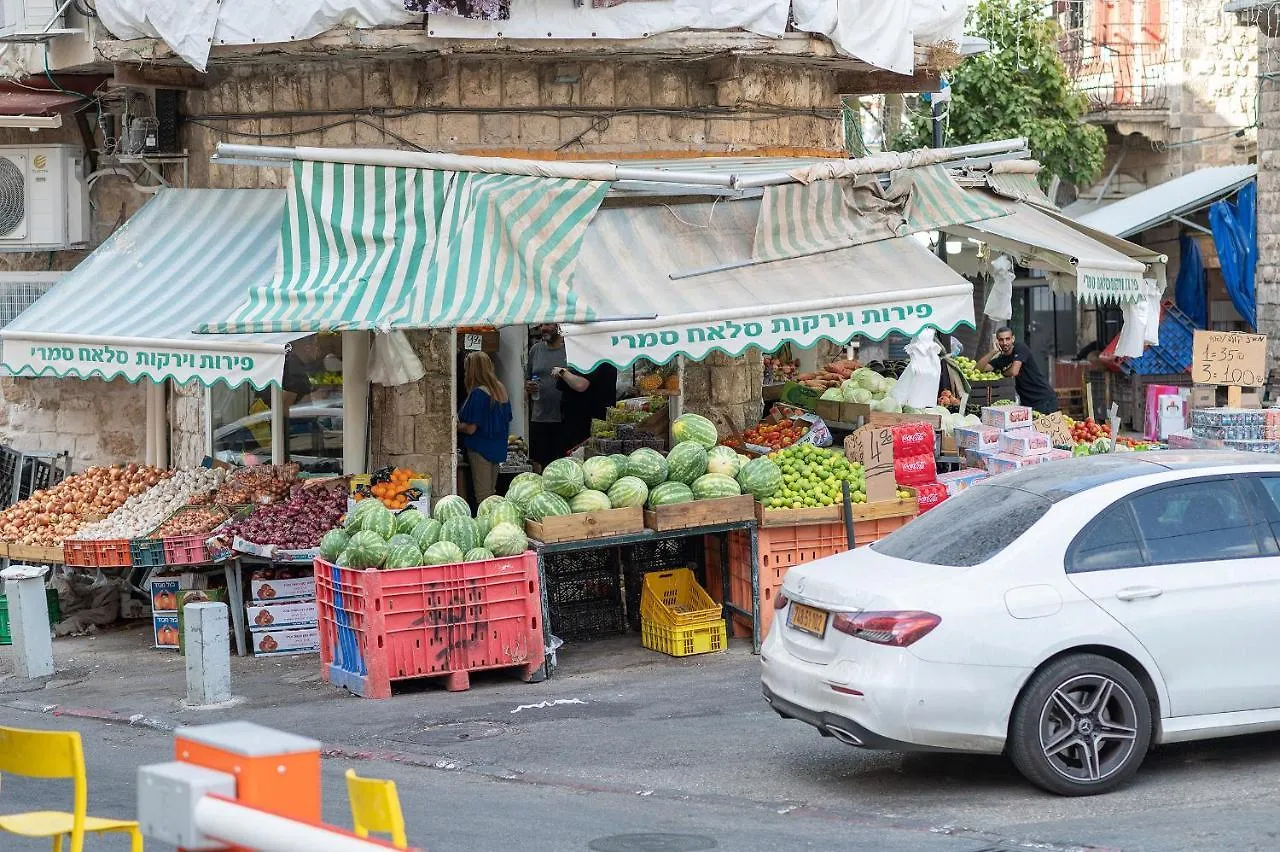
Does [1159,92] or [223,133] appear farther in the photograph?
[1159,92]

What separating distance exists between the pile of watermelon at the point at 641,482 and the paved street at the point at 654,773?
3.69 feet

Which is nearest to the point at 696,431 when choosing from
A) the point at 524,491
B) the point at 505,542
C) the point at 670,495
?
the point at 670,495

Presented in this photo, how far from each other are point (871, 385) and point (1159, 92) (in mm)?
18111

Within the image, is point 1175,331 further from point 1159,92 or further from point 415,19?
point 415,19

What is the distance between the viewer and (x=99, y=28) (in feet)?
43.7

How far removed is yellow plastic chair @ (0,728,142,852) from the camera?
→ 5.08 m

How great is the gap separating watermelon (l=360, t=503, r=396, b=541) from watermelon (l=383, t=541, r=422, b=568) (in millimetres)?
275

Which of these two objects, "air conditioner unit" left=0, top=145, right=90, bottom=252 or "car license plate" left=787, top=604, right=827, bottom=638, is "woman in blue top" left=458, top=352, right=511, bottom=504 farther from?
"car license plate" left=787, top=604, right=827, bottom=638

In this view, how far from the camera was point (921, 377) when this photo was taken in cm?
1273

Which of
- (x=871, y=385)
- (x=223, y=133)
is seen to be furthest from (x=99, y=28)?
(x=871, y=385)

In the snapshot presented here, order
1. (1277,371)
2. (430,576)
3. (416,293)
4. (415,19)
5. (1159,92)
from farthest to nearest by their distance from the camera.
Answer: (1159,92) < (1277,371) < (415,19) < (416,293) < (430,576)

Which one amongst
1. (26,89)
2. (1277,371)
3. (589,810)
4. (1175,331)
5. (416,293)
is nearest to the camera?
(589,810)

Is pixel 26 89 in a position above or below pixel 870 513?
above

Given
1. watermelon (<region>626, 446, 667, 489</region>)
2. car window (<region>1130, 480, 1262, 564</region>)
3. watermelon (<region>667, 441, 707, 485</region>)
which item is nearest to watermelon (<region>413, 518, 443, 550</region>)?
watermelon (<region>626, 446, 667, 489</region>)
